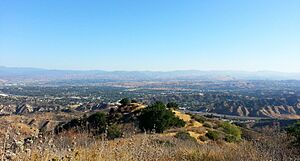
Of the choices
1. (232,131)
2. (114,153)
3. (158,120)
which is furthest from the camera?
(232,131)

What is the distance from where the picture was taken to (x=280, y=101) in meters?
120

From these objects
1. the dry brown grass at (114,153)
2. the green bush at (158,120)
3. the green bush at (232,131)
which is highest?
the dry brown grass at (114,153)

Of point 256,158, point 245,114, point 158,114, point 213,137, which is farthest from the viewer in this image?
point 245,114

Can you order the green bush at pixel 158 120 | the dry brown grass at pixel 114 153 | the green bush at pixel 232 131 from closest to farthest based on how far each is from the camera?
the dry brown grass at pixel 114 153 < the green bush at pixel 158 120 < the green bush at pixel 232 131

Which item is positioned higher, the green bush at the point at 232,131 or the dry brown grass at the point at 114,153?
the dry brown grass at the point at 114,153

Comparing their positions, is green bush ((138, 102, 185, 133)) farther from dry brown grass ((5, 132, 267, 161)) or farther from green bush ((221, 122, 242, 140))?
dry brown grass ((5, 132, 267, 161))

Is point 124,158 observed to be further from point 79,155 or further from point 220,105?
point 220,105

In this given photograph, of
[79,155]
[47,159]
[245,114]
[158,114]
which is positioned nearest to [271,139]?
[79,155]

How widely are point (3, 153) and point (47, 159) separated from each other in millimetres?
715

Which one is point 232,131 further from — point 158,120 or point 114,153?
point 114,153

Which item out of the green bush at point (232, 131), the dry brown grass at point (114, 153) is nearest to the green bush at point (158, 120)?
the green bush at point (232, 131)

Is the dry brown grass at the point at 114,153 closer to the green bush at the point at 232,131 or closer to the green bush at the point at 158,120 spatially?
the green bush at the point at 158,120

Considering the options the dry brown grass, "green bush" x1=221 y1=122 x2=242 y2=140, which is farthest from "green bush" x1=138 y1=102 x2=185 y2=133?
the dry brown grass

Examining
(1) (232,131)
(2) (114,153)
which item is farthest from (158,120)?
(2) (114,153)
